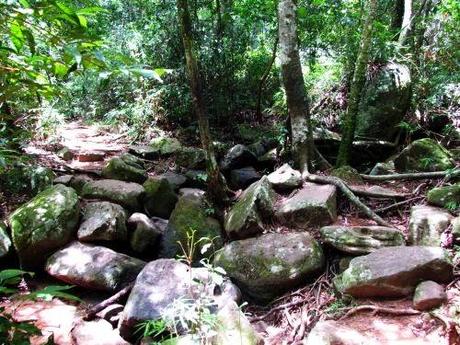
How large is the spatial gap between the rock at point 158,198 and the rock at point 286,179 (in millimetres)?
1746

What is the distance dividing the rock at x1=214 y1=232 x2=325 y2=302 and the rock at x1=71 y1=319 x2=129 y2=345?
1385mm

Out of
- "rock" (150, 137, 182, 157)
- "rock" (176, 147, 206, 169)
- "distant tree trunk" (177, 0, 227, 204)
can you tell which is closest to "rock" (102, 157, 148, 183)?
"rock" (176, 147, 206, 169)

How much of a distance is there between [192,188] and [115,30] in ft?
22.1

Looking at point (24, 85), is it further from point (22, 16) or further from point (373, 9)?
point (373, 9)

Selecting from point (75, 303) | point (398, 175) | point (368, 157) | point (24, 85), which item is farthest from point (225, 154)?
point (24, 85)

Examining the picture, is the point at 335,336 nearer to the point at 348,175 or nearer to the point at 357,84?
the point at 348,175

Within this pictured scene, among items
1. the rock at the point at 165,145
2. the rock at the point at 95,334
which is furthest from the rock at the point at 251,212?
the rock at the point at 165,145

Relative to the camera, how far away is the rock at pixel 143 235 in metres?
5.78

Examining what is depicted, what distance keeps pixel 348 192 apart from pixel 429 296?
2.03 meters

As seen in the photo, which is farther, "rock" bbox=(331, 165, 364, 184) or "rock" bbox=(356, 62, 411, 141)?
"rock" bbox=(356, 62, 411, 141)

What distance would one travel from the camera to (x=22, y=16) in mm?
1303

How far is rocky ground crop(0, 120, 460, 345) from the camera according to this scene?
3.40m

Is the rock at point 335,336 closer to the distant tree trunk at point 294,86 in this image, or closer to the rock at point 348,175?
the rock at point 348,175

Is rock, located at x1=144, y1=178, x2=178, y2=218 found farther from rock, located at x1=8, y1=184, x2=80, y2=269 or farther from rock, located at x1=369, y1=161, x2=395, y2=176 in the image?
rock, located at x1=369, y1=161, x2=395, y2=176
